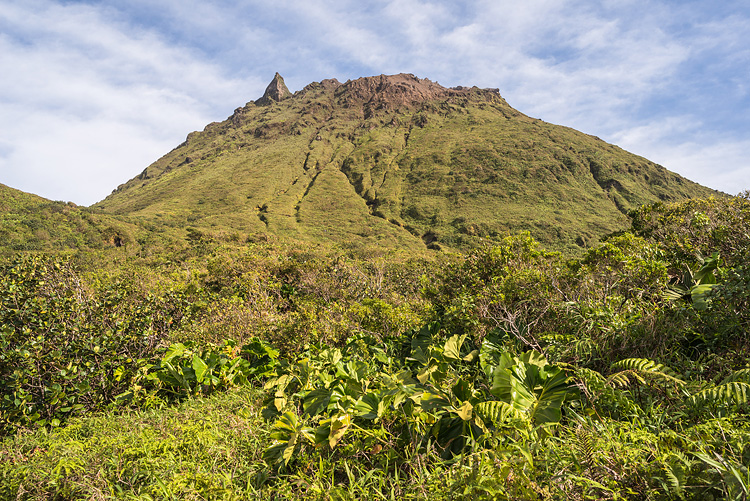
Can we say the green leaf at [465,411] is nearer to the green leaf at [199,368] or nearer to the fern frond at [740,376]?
the fern frond at [740,376]

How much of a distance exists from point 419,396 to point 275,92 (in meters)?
196

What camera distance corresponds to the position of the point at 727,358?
2.29 metres

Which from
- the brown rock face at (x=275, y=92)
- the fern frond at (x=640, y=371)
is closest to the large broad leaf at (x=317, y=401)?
the fern frond at (x=640, y=371)

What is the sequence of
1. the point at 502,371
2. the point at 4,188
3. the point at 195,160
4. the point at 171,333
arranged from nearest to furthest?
the point at 502,371 < the point at 171,333 < the point at 4,188 < the point at 195,160

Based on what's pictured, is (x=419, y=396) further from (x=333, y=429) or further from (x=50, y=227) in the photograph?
(x=50, y=227)

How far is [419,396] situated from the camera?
1.91 meters

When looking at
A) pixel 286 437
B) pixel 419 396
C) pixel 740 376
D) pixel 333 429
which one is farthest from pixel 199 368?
pixel 740 376

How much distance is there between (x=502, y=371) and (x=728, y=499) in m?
0.88

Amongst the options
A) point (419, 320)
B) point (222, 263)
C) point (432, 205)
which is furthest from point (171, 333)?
point (432, 205)

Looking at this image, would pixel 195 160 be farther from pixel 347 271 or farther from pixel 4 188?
pixel 347 271

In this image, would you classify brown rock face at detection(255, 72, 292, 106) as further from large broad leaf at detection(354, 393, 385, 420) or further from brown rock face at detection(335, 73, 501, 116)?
large broad leaf at detection(354, 393, 385, 420)

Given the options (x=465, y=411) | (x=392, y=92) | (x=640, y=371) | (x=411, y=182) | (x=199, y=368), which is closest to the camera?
(x=465, y=411)

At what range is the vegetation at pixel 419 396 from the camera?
1617 millimetres

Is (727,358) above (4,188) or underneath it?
underneath
